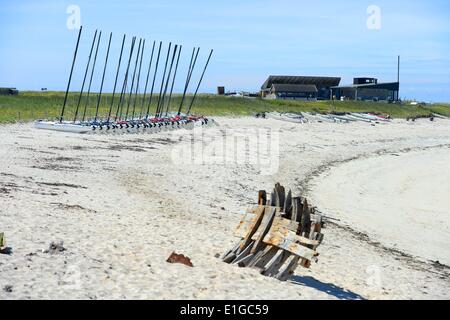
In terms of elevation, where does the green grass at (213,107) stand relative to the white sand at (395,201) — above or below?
above

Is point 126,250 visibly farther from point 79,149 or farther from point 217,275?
point 79,149

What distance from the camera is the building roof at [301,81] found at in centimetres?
10275

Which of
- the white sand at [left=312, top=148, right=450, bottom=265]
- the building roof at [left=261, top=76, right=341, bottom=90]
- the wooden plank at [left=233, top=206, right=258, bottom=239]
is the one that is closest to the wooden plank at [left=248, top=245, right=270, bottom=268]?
the wooden plank at [left=233, top=206, right=258, bottom=239]

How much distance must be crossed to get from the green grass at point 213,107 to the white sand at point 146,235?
60.5 ft

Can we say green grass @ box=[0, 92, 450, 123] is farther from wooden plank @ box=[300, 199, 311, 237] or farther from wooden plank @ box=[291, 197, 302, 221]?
wooden plank @ box=[300, 199, 311, 237]

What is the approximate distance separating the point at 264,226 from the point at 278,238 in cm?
45

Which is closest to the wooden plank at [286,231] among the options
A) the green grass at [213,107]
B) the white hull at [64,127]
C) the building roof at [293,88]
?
the white hull at [64,127]

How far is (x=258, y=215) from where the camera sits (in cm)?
1259

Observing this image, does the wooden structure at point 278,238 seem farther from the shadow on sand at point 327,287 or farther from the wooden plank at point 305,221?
the shadow on sand at point 327,287

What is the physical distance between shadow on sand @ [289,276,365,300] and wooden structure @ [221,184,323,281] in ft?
1.17

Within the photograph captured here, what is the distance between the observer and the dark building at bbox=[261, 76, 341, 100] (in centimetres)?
9894

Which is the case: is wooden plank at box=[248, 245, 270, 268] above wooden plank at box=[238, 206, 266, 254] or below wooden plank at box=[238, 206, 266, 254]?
below

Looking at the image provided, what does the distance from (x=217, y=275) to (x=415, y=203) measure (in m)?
17.5
